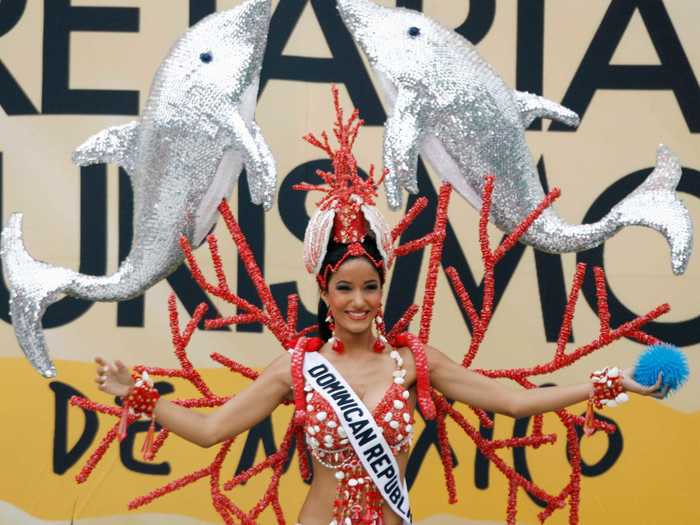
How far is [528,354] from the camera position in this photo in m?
3.36

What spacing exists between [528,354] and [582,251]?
381mm

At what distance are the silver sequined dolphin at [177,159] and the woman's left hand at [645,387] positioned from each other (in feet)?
4.00

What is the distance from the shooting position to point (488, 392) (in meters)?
2.69

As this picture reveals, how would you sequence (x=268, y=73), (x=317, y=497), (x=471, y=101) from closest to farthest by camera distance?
(x=317, y=497) → (x=471, y=101) → (x=268, y=73)

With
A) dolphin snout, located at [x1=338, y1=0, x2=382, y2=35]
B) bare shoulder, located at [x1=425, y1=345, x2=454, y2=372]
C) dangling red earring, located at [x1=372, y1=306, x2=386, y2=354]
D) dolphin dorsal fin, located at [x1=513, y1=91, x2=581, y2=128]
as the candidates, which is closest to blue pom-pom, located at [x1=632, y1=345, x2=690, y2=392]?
bare shoulder, located at [x1=425, y1=345, x2=454, y2=372]

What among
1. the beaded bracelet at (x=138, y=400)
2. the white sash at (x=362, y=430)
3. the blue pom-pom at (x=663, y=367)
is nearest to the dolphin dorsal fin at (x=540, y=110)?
the blue pom-pom at (x=663, y=367)

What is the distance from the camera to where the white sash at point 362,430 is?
2549 millimetres

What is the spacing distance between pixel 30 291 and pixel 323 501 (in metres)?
1.23

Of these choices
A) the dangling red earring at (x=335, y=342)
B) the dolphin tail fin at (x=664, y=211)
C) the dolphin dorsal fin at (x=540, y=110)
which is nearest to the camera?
the dangling red earring at (x=335, y=342)

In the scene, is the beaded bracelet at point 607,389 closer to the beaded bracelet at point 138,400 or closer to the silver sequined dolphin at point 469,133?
the silver sequined dolphin at point 469,133

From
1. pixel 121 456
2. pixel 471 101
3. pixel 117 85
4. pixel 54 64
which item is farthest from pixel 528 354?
pixel 54 64

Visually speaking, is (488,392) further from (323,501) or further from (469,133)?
(469,133)

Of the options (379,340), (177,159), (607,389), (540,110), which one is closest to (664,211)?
(540,110)

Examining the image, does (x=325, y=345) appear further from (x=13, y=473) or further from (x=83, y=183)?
(x=13, y=473)
